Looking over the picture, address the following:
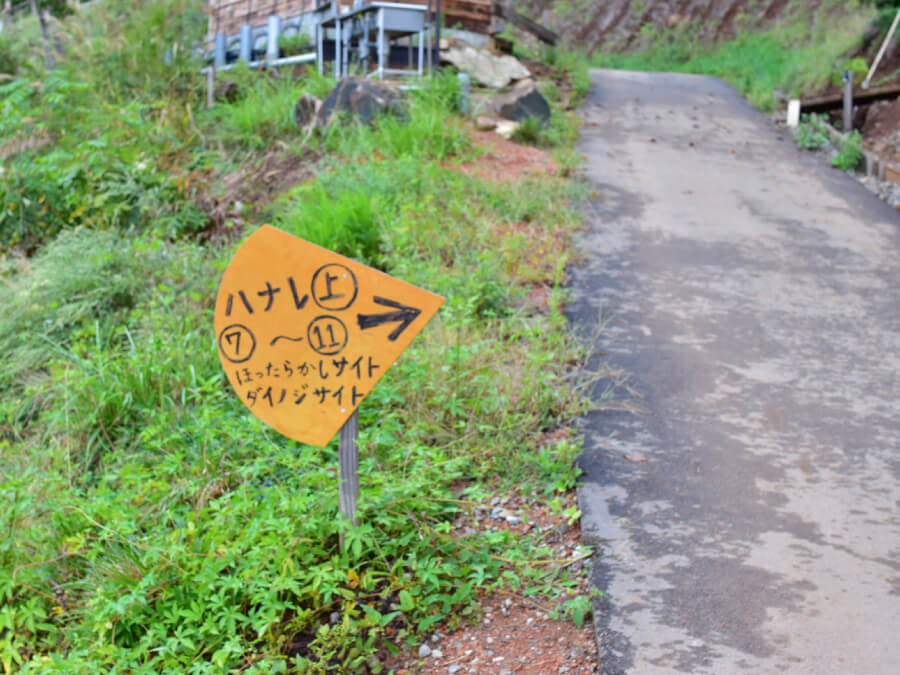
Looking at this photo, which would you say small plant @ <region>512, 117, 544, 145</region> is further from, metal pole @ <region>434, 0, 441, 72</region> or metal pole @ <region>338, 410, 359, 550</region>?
metal pole @ <region>338, 410, 359, 550</region>

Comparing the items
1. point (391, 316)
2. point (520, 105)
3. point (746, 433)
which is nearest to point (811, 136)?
point (520, 105)

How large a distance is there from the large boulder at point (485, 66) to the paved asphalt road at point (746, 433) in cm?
379

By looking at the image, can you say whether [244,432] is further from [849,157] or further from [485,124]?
[849,157]

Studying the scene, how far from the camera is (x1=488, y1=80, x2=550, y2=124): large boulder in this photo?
9133 millimetres

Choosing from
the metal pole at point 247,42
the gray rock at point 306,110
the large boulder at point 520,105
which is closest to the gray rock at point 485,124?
the large boulder at point 520,105

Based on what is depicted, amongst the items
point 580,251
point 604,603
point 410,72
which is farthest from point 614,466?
point 410,72

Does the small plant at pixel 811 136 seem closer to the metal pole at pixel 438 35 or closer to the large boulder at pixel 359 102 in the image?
the metal pole at pixel 438 35

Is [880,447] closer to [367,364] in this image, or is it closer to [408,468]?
[408,468]

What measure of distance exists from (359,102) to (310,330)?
6.34 m

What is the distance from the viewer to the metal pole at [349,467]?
255 cm

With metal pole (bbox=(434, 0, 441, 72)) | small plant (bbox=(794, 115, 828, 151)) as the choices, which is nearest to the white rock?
metal pole (bbox=(434, 0, 441, 72))

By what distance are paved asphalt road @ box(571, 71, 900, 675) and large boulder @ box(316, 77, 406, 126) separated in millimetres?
2423

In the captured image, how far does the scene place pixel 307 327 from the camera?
2496 mm

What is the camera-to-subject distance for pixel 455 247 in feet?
17.1
